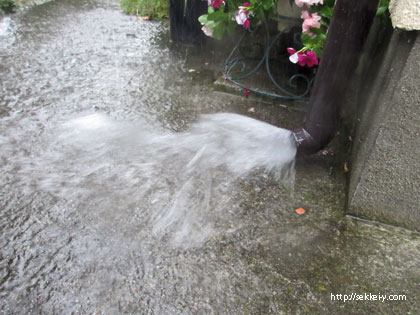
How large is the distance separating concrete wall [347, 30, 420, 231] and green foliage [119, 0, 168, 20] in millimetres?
3695

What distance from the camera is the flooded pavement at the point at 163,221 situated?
4.54 ft

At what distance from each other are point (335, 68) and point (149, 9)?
12.3 feet

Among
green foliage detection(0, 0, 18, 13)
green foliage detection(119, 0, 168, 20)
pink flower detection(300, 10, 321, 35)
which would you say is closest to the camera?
pink flower detection(300, 10, 321, 35)

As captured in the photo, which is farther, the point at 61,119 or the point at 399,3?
the point at 61,119

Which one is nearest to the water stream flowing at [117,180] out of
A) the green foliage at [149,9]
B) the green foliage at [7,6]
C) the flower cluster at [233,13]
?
the flower cluster at [233,13]

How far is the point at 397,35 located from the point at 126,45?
114 inches

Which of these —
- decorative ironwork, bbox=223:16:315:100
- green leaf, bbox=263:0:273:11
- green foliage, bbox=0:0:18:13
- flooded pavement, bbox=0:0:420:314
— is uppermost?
green leaf, bbox=263:0:273:11

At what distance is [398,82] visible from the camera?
1.46 metres

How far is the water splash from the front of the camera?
1739 mm

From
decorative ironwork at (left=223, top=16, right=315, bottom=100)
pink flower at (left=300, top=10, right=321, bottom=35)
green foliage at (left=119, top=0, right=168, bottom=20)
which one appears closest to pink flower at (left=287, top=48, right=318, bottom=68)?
pink flower at (left=300, top=10, right=321, bottom=35)

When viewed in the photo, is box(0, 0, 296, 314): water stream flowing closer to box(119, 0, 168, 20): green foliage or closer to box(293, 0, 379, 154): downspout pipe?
box(293, 0, 379, 154): downspout pipe

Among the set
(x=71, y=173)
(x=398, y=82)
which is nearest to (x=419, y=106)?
(x=398, y=82)

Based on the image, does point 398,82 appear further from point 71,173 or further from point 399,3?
point 71,173

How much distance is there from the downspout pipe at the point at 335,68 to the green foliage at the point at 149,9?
3.43 m
